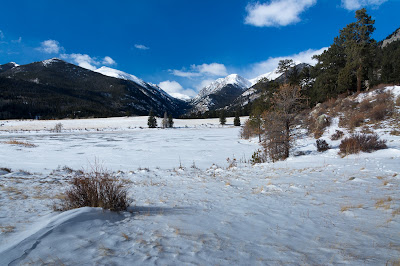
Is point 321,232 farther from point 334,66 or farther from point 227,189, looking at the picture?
point 334,66

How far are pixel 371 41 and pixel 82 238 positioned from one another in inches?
1441

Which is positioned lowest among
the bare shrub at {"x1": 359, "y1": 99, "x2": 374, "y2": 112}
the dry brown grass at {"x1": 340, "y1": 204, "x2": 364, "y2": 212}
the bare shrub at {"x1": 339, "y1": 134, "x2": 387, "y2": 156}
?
the dry brown grass at {"x1": 340, "y1": 204, "x2": 364, "y2": 212}

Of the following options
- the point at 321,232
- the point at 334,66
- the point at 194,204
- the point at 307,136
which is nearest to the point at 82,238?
the point at 194,204

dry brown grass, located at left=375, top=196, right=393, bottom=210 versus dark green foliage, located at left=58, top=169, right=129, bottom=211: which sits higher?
dark green foliage, located at left=58, top=169, right=129, bottom=211

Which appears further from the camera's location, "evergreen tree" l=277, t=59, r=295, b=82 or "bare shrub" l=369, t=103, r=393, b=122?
"evergreen tree" l=277, t=59, r=295, b=82

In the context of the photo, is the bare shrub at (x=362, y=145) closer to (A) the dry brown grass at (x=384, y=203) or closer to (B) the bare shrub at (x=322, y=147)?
(B) the bare shrub at (x=322, y=147)

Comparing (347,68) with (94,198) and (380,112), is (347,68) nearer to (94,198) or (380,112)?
(380,112)

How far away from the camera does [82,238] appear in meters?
2.60

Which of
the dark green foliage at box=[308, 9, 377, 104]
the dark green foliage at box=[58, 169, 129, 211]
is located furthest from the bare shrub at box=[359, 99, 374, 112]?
the dark green foliage at box=[58, 169, 129, 211]

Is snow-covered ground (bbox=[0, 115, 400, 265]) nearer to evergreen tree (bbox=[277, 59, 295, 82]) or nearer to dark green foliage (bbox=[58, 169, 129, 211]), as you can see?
dark green foliage (bbox=[58, 169, 129, 211])

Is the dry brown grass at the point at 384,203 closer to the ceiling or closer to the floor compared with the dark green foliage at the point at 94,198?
closer to the floor

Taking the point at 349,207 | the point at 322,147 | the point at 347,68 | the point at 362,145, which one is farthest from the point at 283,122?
the point at 347,68

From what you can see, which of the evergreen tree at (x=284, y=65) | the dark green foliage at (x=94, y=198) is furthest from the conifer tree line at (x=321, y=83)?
the dark green foliage at (x=94, y=198)

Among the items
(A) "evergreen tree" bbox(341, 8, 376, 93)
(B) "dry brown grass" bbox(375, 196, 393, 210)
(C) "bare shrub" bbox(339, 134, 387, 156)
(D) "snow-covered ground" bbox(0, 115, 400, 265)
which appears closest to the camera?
(D) "snow-covered ground" bbox(0, 115, 400, 265)
